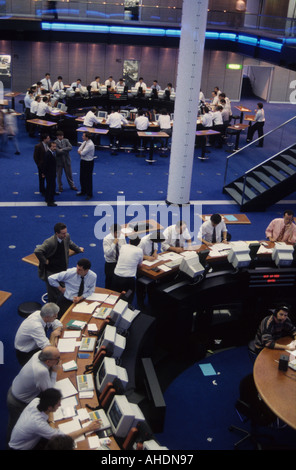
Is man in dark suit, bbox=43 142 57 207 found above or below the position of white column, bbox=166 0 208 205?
below

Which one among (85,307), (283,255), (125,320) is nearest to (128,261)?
(85,307)

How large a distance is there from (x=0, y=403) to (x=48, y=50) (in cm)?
2033

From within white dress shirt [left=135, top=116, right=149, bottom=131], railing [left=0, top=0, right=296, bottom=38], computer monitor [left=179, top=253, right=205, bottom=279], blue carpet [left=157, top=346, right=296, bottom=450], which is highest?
railing [left=0, top=0, right=296, bottom=38]

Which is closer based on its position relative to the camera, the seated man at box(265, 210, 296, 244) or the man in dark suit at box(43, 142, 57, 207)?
the seated man at box(265, 210, 296, 244)

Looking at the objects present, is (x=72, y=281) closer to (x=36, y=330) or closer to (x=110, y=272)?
(x=36, y=330)

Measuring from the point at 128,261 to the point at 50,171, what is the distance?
4.53 metres

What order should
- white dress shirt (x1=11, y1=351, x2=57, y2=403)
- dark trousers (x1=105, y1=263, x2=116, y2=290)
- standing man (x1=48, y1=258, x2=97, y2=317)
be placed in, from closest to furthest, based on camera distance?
white dress shirt (x1=11, y1=351, x2=57, y2=403), standing man (x1=48, y1=258, x2=97, y2=317), dark trousers (x1=105, y1=263, x2=116, y2=290)

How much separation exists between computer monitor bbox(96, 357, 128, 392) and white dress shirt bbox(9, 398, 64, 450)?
0.67 meters

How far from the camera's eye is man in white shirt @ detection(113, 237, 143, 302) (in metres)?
7.11

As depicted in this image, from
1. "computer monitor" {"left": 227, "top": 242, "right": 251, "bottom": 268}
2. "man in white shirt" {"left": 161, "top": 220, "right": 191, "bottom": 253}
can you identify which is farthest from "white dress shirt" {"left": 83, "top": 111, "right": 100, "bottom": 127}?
"computer monitor" {"left": 227, "top": 242, "right": 251, "bottom": 268}

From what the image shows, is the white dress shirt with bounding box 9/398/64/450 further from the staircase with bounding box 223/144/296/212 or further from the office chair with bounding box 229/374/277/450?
the staircase with bounding box 223/144/296/212

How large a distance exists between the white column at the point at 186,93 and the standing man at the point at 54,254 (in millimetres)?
4737
